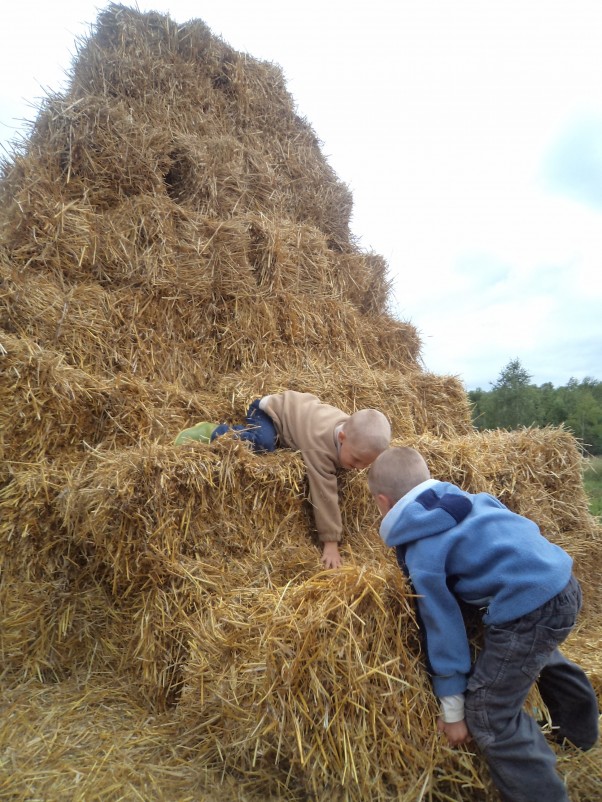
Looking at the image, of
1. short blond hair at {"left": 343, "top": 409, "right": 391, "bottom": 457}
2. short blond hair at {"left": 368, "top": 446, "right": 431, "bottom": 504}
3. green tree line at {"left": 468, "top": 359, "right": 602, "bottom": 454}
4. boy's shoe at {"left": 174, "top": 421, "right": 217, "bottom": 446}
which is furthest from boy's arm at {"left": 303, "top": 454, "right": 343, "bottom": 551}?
green tree line at {"left": 468, "top": 359, "right": 602, "bottom": 454}

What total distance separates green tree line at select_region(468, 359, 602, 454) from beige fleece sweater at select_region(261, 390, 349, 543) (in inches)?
224

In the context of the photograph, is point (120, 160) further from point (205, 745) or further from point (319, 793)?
point (319, 793)

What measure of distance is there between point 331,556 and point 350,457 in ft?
1.76

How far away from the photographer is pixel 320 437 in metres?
3.21

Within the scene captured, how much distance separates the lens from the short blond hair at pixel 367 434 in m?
3.01

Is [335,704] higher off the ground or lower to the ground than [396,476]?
lower

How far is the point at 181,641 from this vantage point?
8.15ft

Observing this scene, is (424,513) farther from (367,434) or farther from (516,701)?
(367,434)

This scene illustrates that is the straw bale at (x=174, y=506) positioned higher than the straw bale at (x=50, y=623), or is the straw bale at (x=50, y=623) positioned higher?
the straw bale at (x=174, y=506)

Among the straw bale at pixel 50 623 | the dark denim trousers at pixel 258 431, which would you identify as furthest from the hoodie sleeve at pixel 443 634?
the straw bale at pixel 50 623

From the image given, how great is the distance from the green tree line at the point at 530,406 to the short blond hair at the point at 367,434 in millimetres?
5788

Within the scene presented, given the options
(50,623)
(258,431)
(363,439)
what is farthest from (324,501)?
(50,623)

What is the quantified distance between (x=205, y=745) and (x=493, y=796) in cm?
106

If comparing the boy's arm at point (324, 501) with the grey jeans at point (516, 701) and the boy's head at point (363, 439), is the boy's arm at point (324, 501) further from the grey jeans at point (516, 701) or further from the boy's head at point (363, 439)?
the grey jeans at point (516, 701)
